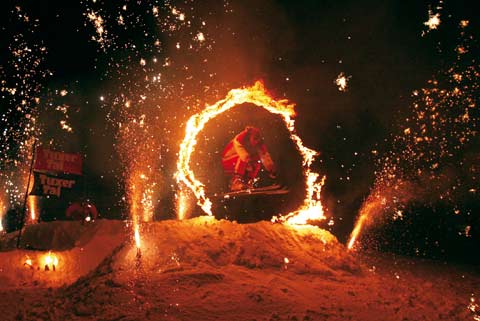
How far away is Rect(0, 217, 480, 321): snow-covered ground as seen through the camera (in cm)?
663

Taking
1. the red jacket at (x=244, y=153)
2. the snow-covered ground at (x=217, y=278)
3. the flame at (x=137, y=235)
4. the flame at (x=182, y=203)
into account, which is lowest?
the snow-covered ground at (x=217, y=278)

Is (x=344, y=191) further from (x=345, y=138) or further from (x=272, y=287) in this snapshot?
(x=272, y=287)

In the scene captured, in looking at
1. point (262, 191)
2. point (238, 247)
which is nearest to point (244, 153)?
point (262, 191)

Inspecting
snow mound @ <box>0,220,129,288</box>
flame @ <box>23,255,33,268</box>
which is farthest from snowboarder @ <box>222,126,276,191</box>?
flame @ <box>23,255,33,268</box>

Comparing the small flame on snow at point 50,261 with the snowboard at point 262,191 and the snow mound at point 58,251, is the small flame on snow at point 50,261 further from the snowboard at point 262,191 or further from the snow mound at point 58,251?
the snowboard at point 262,191

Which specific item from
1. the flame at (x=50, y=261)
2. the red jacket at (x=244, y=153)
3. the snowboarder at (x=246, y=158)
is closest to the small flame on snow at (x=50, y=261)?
the flame at (x=50, y=261)

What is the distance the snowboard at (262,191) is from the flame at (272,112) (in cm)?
78

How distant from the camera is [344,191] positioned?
13727mm

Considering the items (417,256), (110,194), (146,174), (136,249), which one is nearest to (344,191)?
(417,256)

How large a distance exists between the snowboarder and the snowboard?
0.19 metres

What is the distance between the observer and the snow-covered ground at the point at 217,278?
21.7 ft

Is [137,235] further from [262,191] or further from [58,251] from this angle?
[262,191]

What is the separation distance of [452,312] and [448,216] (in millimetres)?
6528

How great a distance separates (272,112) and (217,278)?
6.47 metres
